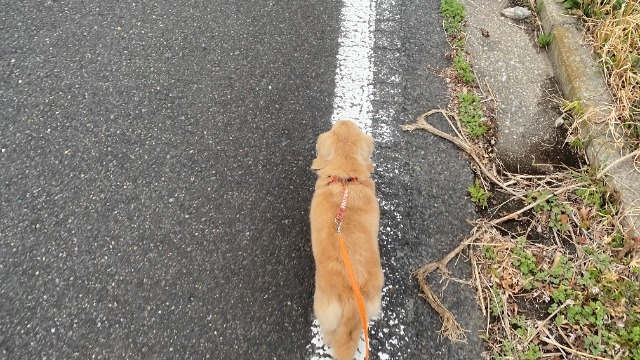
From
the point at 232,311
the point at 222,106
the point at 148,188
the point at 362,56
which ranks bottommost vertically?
the point at 232,311

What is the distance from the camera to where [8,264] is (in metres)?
2.33

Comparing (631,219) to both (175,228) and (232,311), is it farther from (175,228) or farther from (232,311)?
(175,228)

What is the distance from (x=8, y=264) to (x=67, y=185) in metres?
0.56

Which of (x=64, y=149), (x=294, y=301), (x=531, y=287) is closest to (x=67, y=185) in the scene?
(x=64, y=149)

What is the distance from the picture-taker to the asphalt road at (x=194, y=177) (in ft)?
7.31

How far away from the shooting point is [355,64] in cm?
329

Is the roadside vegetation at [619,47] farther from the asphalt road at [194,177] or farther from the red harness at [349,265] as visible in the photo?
the red harness at [349,265]

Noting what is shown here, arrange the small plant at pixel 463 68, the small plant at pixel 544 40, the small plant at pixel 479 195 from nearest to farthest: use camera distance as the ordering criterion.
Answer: the small plant at pixel 479 195 → the small plant at pixel 463 68 → the small plant at pixel 544 40

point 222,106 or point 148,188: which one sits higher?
point 222,106

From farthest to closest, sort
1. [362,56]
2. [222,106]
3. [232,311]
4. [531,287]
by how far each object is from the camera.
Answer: [362,56]
[222,106]
[531,287]
[232,311]

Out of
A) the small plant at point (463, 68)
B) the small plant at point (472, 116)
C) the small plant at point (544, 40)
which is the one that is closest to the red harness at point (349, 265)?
the small plant at point (472, 116)

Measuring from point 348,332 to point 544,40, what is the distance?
3.11 metres

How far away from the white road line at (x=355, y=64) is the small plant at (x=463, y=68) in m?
0.70

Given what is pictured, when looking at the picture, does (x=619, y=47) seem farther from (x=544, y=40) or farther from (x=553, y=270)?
(x=553, y=270)
